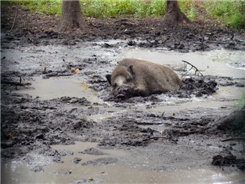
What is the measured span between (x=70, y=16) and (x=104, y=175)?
14506 millimetres

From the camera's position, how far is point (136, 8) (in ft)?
81.1

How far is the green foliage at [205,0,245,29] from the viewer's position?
21.7m

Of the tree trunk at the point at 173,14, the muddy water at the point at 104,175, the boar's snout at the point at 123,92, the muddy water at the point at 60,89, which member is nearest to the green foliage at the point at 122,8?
the tree trunk at the point at 173,14

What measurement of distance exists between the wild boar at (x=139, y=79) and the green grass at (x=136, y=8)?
1213cm

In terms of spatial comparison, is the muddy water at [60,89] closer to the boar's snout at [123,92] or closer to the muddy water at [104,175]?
the boar's snout at [123,92]

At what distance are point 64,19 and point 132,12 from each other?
205 inches

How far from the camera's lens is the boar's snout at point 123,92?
34.0 feet

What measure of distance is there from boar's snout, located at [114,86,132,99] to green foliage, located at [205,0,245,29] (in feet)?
40.3

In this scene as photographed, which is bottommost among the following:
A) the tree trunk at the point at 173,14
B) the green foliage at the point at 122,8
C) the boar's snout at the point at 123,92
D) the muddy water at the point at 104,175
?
the green foliage at the point at 122,8

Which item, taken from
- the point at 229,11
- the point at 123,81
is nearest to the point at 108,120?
the point at 123,81

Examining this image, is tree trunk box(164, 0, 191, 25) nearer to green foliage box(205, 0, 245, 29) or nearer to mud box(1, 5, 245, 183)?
green foliage box(205, 0, 245, 29)

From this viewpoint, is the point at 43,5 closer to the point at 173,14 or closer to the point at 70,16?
the point at 70,16

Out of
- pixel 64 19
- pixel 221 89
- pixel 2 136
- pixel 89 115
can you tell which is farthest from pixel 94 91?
pixel 64 19

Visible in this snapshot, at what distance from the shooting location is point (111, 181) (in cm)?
621
